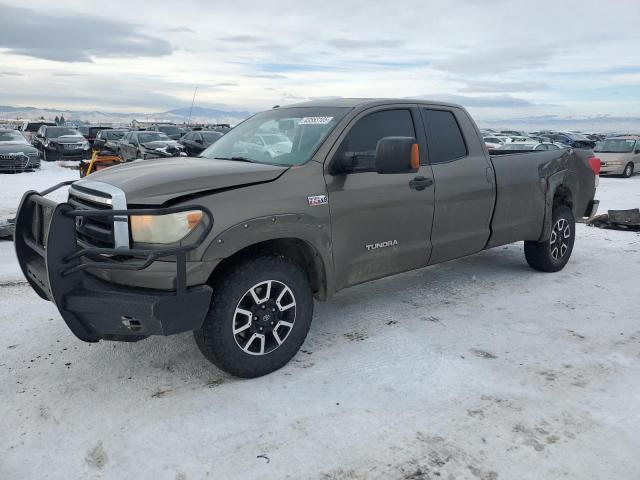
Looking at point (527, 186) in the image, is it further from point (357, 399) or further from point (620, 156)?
point (620, 156)

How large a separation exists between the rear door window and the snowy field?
137 cm

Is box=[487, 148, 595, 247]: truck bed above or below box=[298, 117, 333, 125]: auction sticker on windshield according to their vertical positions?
below

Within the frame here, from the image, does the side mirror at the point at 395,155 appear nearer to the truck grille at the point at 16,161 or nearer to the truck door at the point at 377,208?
the truck door at the point at 377,208

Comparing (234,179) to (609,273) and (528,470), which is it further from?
(609,273)

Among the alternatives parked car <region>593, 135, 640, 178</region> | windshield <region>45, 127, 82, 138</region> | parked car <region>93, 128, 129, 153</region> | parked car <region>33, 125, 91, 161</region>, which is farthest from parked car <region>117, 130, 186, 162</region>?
parked car <region>593, 135, 640, 178</region>

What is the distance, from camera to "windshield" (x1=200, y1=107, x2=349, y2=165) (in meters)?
3.94

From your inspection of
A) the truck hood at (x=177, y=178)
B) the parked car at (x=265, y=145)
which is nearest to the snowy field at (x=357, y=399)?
the truck hood at (x=177, y=178)

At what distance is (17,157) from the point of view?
1605cm

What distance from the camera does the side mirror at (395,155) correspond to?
3.56 m

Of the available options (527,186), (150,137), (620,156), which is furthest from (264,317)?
(150,137)

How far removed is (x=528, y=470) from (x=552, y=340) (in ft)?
5.93

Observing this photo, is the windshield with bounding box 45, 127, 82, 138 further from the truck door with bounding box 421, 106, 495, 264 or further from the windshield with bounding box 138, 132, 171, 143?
the truck door with bounding box 421, 106, 495, 264

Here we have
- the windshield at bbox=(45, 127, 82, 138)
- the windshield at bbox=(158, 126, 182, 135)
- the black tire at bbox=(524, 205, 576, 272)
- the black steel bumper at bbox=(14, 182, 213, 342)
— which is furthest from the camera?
the windshield at bbox=(158, 126, 182, 135)

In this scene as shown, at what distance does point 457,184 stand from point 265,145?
1698 mm
